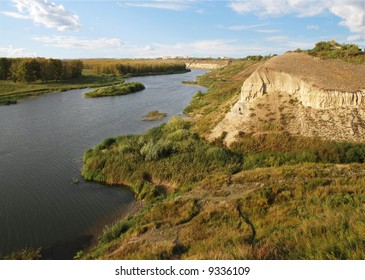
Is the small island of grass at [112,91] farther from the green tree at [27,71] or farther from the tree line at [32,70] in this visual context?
the tree line at [32,70]

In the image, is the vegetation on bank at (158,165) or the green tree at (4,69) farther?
the green tree at (4,69)

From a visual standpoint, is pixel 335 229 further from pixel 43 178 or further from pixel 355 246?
pixel 43 178

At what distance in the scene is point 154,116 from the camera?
4125cm

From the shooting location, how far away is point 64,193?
1823 centimetres

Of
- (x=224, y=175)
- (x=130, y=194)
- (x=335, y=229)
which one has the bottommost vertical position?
(x=130, y=194)

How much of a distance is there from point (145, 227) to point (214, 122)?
1683 centimetres

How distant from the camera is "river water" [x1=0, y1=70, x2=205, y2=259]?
46.4ft

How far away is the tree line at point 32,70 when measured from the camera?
73500 mm

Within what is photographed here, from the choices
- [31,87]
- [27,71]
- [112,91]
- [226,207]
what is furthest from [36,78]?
[226,207]

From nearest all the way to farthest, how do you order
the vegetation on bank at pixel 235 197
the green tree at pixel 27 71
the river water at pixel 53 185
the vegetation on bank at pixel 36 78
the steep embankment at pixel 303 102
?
1. the vegetation on bank at pixel 235 197
2. the river water at pixel 53 185
3. the steep embankment at pixel 303 102
4. the vegetation on bank at pixel 36 78
5. the green tree at pixel 27 71

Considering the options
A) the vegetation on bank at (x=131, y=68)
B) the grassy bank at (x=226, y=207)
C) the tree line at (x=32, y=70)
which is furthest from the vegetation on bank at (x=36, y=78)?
the grassy bank at (x=226, y=207)

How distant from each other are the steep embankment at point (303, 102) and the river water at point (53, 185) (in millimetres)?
11304

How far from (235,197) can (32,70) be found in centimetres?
7562

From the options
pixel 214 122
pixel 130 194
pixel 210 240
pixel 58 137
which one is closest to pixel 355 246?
pixel 210 240
